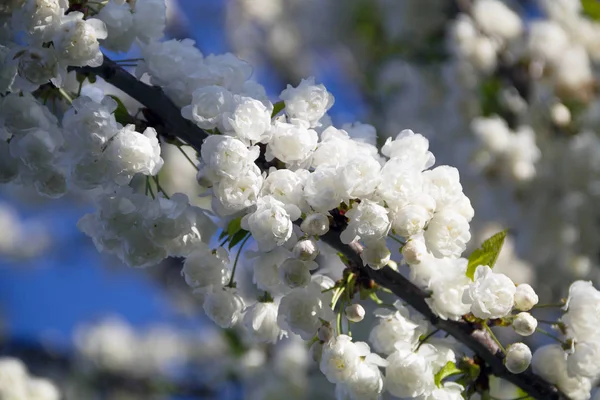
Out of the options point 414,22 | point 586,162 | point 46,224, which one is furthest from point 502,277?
point 46,224

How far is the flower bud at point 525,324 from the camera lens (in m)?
0.98

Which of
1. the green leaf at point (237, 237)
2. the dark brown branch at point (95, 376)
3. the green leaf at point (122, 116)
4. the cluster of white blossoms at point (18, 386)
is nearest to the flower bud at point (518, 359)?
the green leaf at point (237, 237)

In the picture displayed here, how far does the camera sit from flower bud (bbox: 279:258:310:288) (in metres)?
0.96

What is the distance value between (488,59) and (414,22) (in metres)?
0.65

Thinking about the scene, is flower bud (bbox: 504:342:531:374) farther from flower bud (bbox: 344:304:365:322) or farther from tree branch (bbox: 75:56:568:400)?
flower bud (bbox: 344:304:365:322)

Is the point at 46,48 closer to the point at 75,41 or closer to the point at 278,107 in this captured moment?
the point at 75,41

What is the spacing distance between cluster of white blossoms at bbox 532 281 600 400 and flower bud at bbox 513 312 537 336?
0.11 metres

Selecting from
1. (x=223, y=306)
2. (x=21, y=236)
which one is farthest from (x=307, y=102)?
(x=21, y=236)

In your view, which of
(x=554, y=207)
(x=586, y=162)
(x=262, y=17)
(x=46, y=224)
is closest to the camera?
(x=586, y=162)

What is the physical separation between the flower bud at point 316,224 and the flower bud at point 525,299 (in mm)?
286

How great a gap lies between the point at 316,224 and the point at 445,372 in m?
0.31

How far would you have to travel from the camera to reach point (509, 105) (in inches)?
101

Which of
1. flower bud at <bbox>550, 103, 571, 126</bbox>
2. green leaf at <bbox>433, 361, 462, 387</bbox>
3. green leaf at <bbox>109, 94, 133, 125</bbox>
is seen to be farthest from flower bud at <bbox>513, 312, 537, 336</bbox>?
flower bud at <bbox>550, 103, 571, 126</bbox>

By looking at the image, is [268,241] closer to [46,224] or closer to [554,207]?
[554,207]
